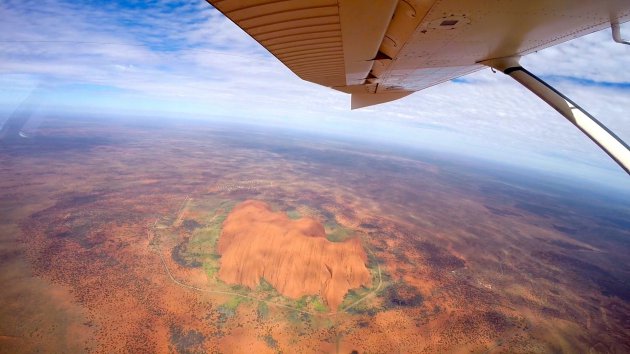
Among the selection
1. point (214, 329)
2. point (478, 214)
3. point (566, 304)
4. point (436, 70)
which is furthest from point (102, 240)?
point (478, 214)

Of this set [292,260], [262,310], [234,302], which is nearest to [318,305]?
[262,310]

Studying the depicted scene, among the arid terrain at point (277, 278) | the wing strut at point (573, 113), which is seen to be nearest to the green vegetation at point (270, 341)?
the arid terrain at point (277, 278)

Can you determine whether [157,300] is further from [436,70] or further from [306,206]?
[306,206]

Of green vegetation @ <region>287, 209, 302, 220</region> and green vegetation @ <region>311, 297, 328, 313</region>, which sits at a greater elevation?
green vegetation @ <region>287, 209, 302, 220</region>

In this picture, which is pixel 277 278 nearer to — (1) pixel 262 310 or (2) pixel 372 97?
(1) pixel 262 310

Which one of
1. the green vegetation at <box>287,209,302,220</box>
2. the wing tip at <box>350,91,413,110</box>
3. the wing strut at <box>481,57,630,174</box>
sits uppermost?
the wing tip at <box>350,91,413,110</box>

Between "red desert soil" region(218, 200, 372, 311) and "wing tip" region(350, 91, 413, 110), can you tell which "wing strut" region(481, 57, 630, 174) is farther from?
"red desert soil" region(218, 200, 372, 311)

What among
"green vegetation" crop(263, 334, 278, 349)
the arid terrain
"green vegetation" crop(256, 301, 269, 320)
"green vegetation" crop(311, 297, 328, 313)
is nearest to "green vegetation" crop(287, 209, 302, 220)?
the arid terrain

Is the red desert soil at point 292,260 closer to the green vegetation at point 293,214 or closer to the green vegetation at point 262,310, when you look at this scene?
the green vegetation at point 262,310
